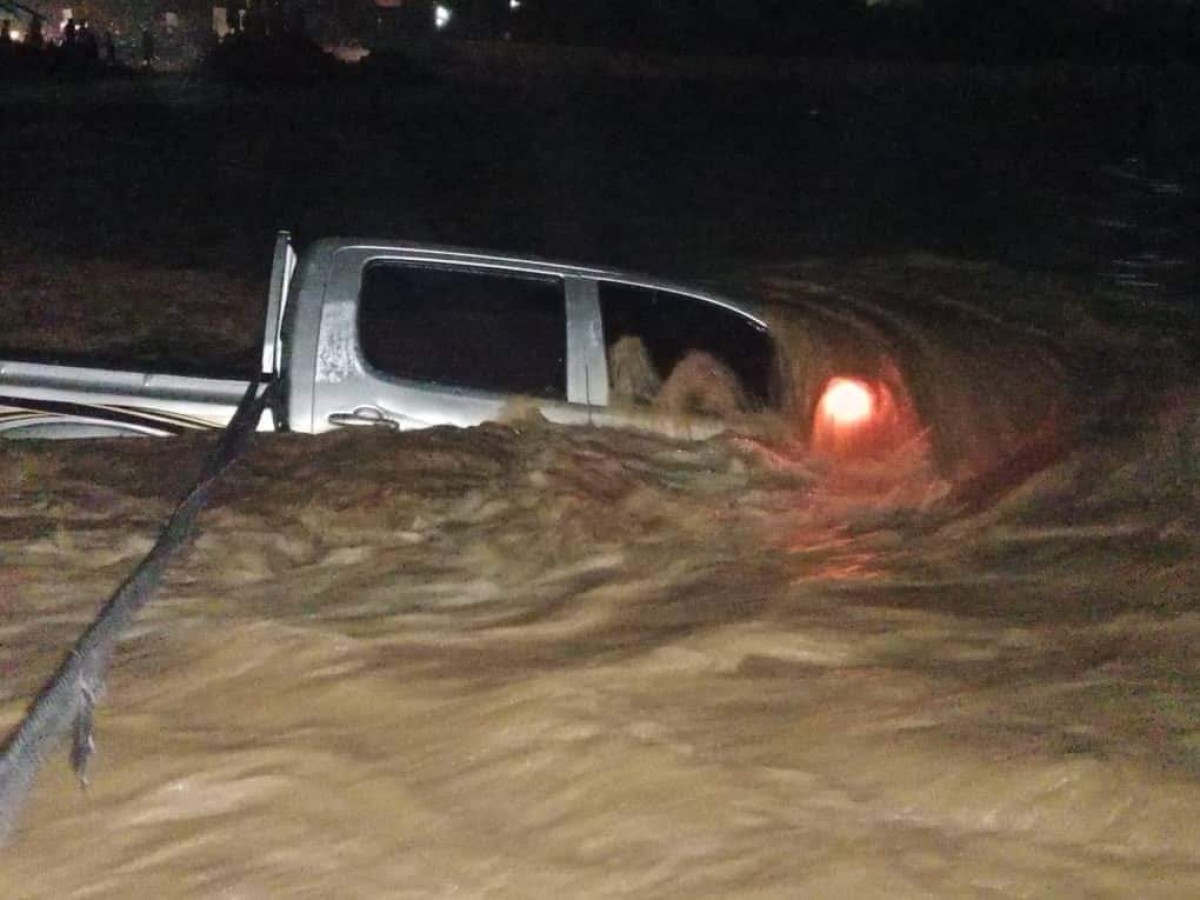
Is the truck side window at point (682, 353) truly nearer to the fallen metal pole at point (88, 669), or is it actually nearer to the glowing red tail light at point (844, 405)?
the glowing red tail light at point (844, 405)

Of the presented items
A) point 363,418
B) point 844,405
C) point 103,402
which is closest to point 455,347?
point 363,418

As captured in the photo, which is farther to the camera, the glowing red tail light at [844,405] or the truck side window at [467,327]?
the glowing red tail light at [844,405]

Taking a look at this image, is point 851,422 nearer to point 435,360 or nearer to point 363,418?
point 435,360

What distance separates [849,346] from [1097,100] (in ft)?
110

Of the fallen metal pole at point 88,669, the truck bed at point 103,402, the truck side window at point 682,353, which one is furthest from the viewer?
the truck side window at point 682,353

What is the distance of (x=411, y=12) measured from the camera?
64.1 metres

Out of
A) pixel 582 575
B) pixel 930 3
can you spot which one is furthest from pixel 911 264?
pixel 930 3

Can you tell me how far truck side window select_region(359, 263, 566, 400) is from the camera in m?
6.15

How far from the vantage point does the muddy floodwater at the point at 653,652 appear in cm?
381

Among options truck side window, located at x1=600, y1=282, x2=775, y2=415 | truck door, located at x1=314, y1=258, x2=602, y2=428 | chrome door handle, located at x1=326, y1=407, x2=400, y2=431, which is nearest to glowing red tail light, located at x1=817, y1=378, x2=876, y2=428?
truck side window, located at x1=600, y1=282, x2=775, y2=415

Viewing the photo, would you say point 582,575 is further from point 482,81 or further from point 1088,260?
point 482,81

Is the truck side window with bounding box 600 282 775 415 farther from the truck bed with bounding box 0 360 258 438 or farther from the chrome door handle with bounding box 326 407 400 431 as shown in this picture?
the truck bed with bounding box 0 360 258 438

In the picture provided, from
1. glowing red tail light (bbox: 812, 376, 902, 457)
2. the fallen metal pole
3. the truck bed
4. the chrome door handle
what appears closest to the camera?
the fallen metal pole

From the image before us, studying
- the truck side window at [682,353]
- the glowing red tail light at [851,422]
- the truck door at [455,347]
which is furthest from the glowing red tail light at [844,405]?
the truck door at [455,347]
